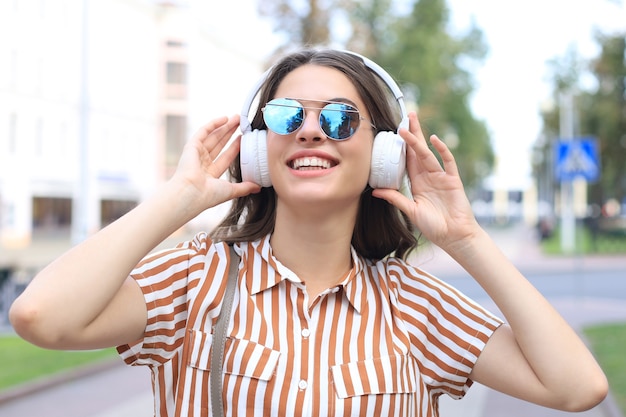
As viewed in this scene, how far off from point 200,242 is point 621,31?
342 inches

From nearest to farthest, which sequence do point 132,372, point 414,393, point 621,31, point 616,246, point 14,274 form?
point 414,393 → point 132,372 → point 621,31 → point 14,274 → point 616,246

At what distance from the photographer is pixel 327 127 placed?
1994 millimetres

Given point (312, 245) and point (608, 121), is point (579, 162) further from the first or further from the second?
point (608, 121)

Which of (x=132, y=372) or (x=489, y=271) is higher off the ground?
(x=489, y=271)

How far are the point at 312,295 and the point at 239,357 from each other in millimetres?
275

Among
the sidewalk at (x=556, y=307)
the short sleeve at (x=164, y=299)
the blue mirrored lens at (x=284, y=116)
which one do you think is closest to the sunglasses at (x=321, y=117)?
the blue mirrored lens at (x=284, y=116)

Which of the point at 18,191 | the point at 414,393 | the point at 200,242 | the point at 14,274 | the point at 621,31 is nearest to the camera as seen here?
the point at 414,393

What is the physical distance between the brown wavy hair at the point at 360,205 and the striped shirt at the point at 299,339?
156 millimetres

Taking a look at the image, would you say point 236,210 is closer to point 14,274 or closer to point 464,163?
point 14,274

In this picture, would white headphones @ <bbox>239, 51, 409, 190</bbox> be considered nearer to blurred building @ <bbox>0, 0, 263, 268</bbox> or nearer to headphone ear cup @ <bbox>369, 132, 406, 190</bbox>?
headphone ear cup @ <bbox>369, 132, 406, 190</bbox>

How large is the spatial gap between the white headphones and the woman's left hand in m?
0.03

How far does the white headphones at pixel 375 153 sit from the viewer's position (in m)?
2.07

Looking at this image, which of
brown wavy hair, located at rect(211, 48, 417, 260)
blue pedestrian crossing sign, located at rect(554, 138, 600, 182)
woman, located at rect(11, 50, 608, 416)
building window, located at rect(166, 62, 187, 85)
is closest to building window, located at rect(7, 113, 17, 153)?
building window, located at rect(166, 62, 187, 85)

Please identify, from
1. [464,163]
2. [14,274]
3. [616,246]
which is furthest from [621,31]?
[464,163]
